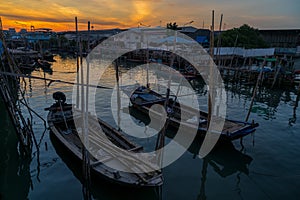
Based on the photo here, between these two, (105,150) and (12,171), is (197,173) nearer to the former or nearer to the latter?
(105,150)

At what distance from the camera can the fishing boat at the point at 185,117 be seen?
10242 millimetres

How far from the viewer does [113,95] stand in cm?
1998

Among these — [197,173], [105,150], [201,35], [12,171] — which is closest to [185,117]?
[197,173]

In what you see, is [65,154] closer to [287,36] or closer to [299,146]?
[299,146]

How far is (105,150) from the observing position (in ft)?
28.6

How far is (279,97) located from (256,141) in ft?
37.0

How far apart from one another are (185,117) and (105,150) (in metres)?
6.38

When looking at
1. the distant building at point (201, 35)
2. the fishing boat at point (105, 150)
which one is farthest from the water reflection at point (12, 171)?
the distant building at point (201, 35)

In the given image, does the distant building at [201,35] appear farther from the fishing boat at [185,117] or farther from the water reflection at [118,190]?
the water reflection at [118,190]

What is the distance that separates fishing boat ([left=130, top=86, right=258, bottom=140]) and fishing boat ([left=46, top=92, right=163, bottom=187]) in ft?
7.57

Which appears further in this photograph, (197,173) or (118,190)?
(197,173)

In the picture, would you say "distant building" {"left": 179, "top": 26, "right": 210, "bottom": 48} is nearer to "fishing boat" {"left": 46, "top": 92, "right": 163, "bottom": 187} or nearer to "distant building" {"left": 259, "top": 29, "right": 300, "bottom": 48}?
"distant building" {"left": 259, "top": 29, "right": 300, "bottom": 48}

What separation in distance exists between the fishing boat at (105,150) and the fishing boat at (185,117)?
231 cm

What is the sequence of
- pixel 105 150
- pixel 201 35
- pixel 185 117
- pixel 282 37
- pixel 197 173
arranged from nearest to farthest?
1. pixel 105 150
2. pixel 197 173
3. pixel 185 117
4. pixel 282 37
5. pixel 201 35
